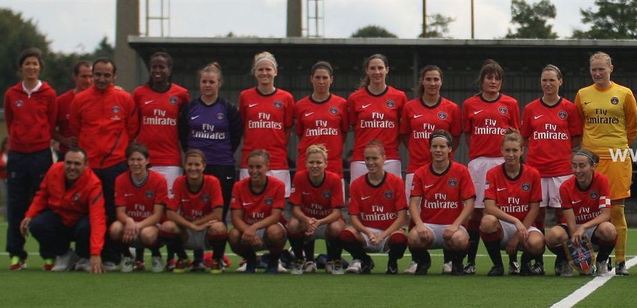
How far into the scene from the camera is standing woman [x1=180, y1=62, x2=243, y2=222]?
12570 millimetres

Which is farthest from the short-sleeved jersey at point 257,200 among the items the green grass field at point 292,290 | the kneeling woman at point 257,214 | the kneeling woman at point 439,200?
the kneeling woman at point 439,200

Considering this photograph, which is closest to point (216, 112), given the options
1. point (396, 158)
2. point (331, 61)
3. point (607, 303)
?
point (396, 158)

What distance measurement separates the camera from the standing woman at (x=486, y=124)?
12.6 m

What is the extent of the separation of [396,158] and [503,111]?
3.39ft

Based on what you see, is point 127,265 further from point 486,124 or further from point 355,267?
point 486,124

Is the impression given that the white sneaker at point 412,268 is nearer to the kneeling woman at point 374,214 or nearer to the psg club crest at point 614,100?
the kneeling woman at point 374,214

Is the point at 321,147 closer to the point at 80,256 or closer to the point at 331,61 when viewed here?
the point at 80,256

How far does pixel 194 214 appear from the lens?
1230 cm

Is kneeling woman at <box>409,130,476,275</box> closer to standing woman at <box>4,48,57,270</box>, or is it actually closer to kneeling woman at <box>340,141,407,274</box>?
kneeling woman at <box>340,141,407,274</box>

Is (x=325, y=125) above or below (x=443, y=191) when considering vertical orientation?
above

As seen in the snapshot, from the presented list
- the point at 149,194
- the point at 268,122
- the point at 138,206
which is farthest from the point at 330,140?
the point at 138,206

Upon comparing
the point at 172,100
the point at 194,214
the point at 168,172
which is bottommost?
the point at 194,214

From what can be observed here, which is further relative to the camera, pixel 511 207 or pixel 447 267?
pixel 447 267

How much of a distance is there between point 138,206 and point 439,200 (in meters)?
2.60
